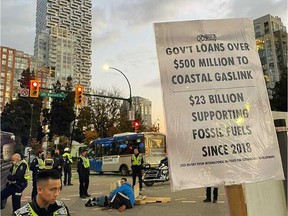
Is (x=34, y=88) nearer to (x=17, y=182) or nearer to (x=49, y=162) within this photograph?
(x=49, y=162)

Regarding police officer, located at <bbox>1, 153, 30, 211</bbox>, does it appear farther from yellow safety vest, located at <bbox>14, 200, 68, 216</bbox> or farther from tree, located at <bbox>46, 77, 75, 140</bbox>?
tree, located at <bbox>46, 77, 75, 140</bbox>

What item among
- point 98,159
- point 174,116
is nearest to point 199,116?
point 174,116

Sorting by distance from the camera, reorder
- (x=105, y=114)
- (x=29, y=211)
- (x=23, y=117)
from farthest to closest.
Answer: (x=23, y=117) → (x=105, y=114) → (x=29, y=211)

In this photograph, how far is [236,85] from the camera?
2.97 meters

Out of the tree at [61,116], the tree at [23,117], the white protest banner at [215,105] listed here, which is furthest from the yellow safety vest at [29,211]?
the tree at [61,116]

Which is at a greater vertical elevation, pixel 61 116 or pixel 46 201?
pixel 61 116

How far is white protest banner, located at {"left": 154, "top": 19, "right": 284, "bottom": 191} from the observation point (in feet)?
8.87

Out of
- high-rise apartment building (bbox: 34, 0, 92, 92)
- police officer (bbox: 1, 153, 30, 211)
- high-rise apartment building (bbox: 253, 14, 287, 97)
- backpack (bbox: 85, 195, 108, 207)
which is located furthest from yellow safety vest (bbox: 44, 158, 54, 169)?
high-rise apartment building (bbox: 34, 0, 92, 92)

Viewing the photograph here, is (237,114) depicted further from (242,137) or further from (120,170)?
(120,170)

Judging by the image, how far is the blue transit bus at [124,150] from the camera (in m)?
23.5

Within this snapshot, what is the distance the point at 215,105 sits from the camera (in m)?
2.87

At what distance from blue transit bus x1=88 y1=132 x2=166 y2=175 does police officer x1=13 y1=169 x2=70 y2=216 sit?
791 inches

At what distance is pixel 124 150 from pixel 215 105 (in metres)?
22.4

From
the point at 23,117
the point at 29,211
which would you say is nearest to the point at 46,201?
the point at 29,211
